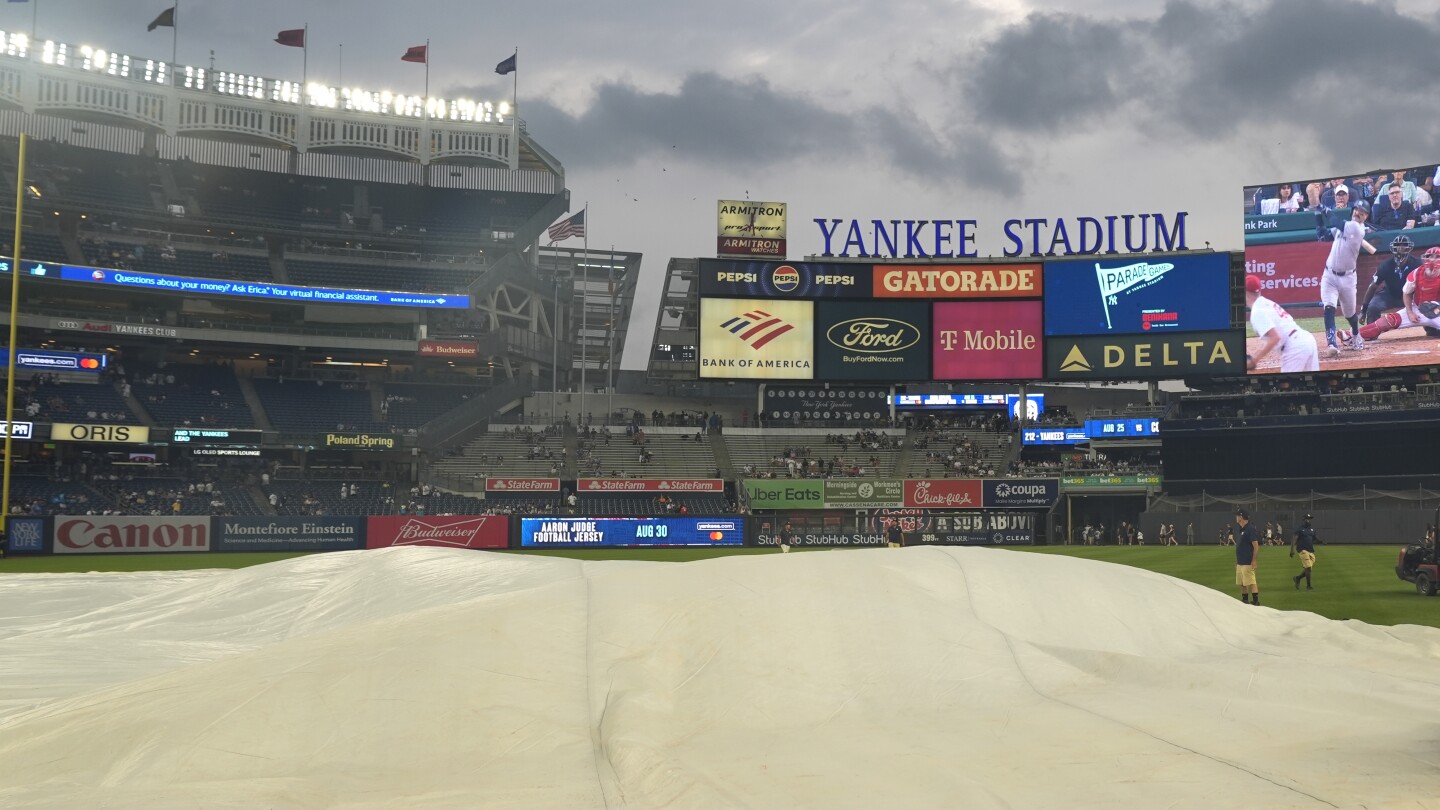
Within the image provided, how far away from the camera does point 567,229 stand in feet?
202

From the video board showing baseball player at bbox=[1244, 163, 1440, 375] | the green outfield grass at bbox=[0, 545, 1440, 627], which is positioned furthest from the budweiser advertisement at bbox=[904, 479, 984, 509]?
the video board showing baseball player at bbox=[1244, 163, 1440, 375]

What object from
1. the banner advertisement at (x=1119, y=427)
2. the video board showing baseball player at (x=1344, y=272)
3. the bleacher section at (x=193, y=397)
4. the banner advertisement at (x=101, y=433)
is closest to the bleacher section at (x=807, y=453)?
the banner advertisement at (x=1119, y=427)

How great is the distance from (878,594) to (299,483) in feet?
164

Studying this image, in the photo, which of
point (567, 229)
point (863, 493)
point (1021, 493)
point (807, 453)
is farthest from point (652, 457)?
point (1021, 493)

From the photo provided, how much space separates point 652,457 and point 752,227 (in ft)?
44.1

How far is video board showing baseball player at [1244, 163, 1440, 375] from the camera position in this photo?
51188 mm

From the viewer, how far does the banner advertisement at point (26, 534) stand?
3894 centimetres

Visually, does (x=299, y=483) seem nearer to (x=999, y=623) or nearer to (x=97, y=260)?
(x=97, y=260)

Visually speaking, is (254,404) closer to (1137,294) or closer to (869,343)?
(869,343)

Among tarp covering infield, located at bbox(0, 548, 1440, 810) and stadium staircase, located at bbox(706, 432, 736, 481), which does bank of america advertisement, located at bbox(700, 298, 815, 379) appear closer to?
stadium staircase, located at bbox(706, 432, 736, 481)

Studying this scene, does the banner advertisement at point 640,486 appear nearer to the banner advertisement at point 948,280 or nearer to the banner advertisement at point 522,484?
the banner advertisement at point 522,484

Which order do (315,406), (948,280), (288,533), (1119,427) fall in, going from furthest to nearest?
(315,406) → (1119,427) → (948,280) → (288,533)

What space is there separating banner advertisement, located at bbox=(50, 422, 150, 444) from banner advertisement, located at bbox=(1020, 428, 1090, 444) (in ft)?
150

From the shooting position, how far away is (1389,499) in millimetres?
44062
